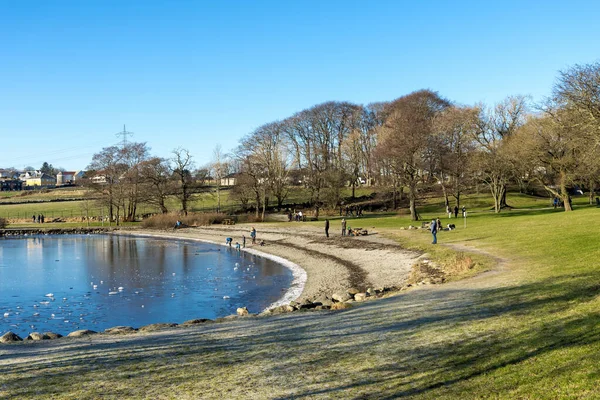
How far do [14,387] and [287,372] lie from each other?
544 cm

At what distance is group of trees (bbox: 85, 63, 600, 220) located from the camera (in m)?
51.9

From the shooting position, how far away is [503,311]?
15211mm

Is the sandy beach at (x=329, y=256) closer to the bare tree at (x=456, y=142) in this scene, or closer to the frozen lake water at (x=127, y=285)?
the frozen lake water at (x=127, y=285)

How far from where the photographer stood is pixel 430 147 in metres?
59.9

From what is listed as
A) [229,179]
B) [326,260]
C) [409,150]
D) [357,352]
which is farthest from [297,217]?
[357,352]

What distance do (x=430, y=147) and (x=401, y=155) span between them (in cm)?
415

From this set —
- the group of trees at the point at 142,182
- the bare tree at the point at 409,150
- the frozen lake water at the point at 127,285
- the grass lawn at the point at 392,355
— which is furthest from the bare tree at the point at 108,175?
the grass lawn at the point at 392,355

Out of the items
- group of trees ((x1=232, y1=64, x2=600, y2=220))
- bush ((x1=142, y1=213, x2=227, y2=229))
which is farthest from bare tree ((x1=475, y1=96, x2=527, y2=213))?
bush ((x1=142, y1=213, x2=227, y2=229))

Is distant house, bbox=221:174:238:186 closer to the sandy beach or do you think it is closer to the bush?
the bush

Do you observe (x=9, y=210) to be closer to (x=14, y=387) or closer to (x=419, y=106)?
(x=419, y=106)

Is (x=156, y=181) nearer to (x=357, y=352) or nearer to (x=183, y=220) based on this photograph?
(x=183, y=220)

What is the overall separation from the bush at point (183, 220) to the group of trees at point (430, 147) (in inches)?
253

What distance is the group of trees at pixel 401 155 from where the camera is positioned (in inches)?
2044

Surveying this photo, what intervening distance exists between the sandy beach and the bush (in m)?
9.23
